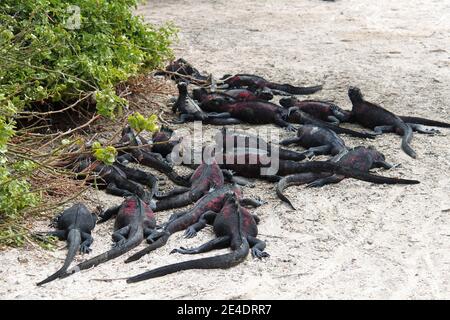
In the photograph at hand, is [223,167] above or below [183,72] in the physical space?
above

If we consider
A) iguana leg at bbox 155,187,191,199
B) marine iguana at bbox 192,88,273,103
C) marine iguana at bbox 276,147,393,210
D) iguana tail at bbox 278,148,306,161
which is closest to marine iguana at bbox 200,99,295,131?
marine iguana at bbox 192,88,273,103

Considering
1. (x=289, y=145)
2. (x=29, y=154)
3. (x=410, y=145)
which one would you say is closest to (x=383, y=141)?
(x=410, y=145)

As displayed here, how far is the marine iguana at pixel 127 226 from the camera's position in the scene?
6.14 meters

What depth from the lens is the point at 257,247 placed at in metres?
6.34

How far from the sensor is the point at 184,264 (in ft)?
19.5

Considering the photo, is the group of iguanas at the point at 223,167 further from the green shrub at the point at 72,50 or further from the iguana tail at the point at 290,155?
Result: the green shrub at the point at 72,50

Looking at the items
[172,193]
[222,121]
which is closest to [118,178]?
[172,193]

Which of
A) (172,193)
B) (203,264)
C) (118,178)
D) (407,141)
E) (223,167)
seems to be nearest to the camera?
(203,264)

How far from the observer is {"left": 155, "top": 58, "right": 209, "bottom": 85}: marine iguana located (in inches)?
427

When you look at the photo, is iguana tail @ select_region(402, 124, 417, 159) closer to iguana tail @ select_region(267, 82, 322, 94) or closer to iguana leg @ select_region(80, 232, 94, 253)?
iguana tail @ select_region(267, 82, 322, 94)

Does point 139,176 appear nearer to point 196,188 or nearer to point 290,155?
point 196,188

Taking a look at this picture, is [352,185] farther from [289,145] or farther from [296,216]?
[289,145]

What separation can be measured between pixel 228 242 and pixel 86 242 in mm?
995

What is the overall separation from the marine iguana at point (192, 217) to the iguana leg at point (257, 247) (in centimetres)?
49
